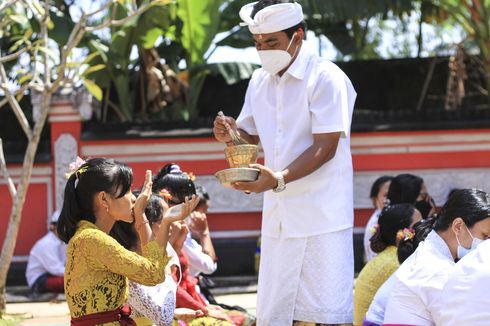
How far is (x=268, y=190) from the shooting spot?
13.9ft

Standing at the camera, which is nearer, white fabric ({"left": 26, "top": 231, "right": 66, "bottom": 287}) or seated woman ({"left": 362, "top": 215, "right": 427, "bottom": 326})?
seated woman ({"left": 362, "top": 215, "right": 427, "bottom": 326})

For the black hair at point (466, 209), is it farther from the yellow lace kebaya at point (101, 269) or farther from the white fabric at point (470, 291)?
the yellow lace kebaya at point (101, 269)

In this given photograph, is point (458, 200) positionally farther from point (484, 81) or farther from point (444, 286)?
point (484, 81)

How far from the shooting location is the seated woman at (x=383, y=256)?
18.2 feet

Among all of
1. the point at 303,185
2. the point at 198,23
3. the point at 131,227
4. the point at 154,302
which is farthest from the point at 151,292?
the point at 198,23

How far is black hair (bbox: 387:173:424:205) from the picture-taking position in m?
7.21

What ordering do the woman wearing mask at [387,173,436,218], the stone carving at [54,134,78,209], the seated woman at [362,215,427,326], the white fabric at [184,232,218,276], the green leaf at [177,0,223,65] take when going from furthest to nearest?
the green leaf at [177,0,223,65], the stone carving at [54,134,78,209], the woman wearing mask at [387,173,436,218], the white fabric at [184,232,218,276], the seated woman at [362,215,427,326]

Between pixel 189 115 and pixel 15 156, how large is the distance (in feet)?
7.45

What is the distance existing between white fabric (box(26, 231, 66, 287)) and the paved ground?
1.76 ft

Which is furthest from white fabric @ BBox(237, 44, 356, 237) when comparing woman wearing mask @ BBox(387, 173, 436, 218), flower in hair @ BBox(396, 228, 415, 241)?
woman wearing mask @ BBox(387, 173, 436, 218)

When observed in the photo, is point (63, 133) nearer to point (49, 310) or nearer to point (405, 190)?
point (49, 310)

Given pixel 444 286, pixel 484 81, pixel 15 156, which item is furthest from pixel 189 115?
pixel 444 286

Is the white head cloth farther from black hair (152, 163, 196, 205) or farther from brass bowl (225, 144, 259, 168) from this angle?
black hair (152, 163, 196, 205)

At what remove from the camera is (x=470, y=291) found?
342 cm
